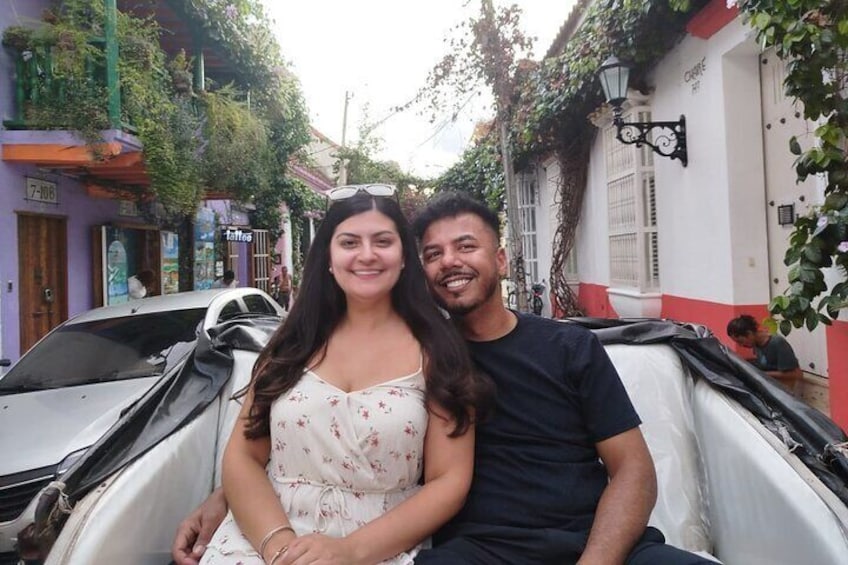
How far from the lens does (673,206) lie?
21.8ft

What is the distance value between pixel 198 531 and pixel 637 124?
18.3ft

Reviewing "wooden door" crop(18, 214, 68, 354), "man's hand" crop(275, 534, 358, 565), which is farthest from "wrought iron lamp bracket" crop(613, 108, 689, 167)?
"wooden door" crop(18, 214, 68, 354)

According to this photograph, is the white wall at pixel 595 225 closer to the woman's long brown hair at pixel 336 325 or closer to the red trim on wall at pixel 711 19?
the red trim on wall at pixel 711 19

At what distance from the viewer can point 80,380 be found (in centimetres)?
471

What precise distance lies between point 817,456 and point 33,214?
874 centimetres

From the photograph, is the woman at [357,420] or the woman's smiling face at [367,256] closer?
the woman at [357,420]

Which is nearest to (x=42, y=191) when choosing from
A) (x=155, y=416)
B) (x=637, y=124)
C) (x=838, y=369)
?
(x=155, y=416)

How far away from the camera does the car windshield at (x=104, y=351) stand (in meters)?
4.75

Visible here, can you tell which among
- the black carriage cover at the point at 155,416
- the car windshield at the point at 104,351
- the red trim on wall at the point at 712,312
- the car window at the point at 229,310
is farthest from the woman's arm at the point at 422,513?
the car window at the point at 229,310

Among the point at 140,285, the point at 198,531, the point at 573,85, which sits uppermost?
the point at 573,85

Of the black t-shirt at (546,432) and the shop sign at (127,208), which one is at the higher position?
the shop sign at (127,208)

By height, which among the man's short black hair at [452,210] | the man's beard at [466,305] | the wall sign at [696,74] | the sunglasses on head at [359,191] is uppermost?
the wall sign at [696,74]

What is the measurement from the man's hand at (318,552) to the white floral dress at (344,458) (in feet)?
0.41

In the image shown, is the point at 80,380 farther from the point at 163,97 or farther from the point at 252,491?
the point at 163,97
